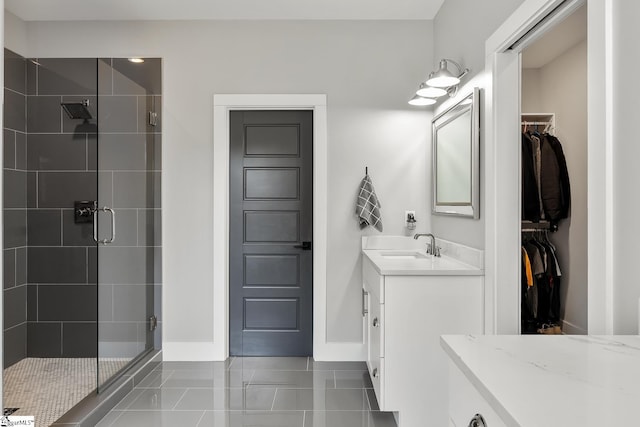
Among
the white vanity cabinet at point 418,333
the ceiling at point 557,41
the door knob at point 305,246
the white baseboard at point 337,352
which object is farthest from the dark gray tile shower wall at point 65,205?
the ceiling at point 557,41

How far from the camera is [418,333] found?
216 cm

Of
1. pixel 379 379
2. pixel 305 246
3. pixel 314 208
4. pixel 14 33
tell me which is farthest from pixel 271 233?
pixel 14 33

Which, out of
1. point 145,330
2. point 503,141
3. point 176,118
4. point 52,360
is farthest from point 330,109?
point 52,360

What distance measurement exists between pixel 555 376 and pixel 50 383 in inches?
120

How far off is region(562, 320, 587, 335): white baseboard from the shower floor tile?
3.41m

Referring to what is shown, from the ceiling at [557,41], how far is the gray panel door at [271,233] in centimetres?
192

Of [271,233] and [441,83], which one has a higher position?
[441,83]

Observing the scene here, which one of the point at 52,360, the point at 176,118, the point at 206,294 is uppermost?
the point at 176,118

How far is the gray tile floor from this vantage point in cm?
234

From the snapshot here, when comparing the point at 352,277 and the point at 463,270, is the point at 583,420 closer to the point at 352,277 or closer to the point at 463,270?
the point at 463,270

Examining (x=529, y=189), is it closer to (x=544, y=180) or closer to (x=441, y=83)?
(x=544, y=180)

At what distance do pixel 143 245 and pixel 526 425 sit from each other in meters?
2.98

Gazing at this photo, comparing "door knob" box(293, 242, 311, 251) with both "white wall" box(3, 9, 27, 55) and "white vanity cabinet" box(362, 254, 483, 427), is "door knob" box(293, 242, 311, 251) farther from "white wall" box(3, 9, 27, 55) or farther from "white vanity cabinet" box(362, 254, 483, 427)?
"white wall" box(3, 9, 27, 55)

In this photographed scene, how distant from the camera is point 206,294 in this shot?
328cm
